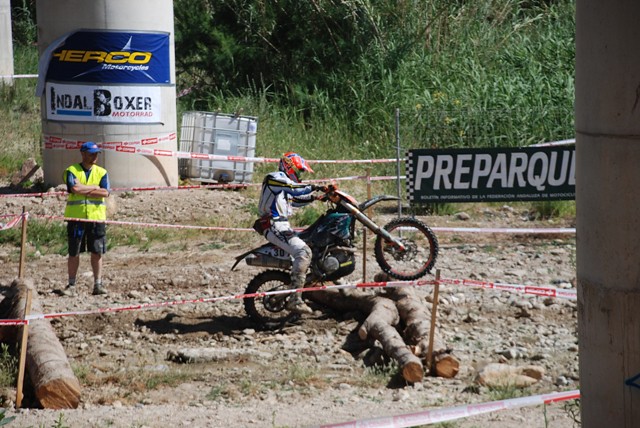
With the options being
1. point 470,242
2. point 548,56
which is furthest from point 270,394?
point 548,56

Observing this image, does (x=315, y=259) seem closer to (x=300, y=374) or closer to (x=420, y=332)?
(x=420, y=332)

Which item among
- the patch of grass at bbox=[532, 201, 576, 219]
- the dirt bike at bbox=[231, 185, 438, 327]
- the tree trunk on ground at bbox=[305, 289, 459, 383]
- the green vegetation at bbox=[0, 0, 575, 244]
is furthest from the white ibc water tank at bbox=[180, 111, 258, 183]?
the tree trunk on ground at bbox=[305, 289, 459, 383]

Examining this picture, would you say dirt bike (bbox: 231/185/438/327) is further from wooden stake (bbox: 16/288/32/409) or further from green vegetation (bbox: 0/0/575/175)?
green vegetation (bbox: 0/0/575/175)

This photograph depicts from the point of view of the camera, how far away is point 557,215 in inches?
587

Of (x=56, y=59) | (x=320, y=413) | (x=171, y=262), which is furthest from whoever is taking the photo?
(x=56, y=59)

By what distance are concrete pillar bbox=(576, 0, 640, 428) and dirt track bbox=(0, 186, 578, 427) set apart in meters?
1.43

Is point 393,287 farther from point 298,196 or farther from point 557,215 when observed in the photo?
point 557,215

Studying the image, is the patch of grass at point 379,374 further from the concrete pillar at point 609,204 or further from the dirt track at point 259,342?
the concrete pillar at point 609,204

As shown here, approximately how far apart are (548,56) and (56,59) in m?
9.37

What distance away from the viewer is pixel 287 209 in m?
10.2

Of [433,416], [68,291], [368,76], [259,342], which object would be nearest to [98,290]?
[68,291]

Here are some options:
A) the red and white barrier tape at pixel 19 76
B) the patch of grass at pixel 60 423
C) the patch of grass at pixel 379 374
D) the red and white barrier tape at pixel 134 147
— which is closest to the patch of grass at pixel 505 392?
the patch of grass at pixel 379 374

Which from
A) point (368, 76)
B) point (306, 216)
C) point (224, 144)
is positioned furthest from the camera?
point (368, 76)

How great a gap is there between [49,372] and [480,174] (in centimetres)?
636
